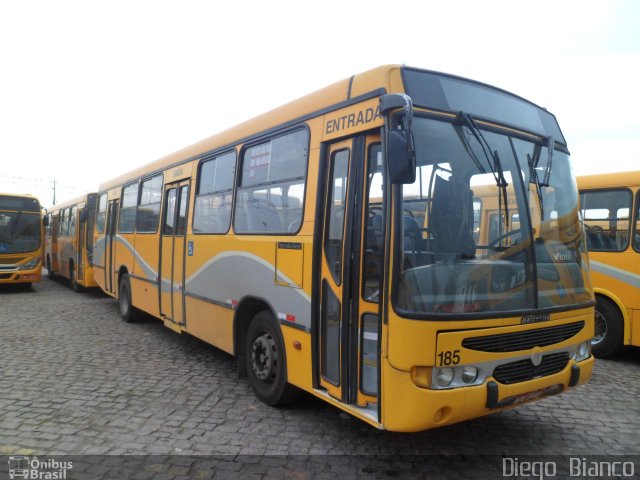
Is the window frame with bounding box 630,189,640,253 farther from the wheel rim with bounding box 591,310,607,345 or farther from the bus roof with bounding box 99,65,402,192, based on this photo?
the bus roof with bounding box 99,65,402,192

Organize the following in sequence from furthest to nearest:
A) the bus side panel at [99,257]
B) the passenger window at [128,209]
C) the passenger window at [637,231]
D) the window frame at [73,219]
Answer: the window frame at [73,219]
the bus side panel at [99,257]
the passenger window at [128,209]
the passenger window at [637,231]

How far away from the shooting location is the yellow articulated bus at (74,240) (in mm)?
14250

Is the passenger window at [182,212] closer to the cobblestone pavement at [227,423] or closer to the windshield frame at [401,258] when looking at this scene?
the cobblestone pavement at [227,423]

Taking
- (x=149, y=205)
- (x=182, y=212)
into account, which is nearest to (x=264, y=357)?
(x=182, y=212)

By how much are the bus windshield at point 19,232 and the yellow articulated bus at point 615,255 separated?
1504cm

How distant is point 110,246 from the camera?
36.9ft

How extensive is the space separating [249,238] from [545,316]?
A: 3070 millimetres

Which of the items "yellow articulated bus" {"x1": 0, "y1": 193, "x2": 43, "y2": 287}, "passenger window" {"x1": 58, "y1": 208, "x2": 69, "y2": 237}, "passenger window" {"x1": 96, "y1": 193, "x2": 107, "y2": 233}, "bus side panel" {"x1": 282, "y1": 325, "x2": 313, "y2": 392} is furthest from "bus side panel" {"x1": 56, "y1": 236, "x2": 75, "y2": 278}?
"bus side panel" {"x1": 282, "y1": 325, "x2": 313, "y2": 392}

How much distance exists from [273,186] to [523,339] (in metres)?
2.80

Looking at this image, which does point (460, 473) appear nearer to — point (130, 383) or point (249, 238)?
point (249, 238)

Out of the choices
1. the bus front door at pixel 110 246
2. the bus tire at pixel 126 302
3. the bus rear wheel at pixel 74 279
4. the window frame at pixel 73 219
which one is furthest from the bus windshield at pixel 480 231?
the bus rear wheel at pixel 74 279

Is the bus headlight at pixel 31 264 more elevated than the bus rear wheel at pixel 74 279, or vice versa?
the bus headlight at pixel 31 264

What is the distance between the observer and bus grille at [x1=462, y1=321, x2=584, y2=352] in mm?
3523

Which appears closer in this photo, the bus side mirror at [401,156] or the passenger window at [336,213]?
the bus side mirror at [401,156]
